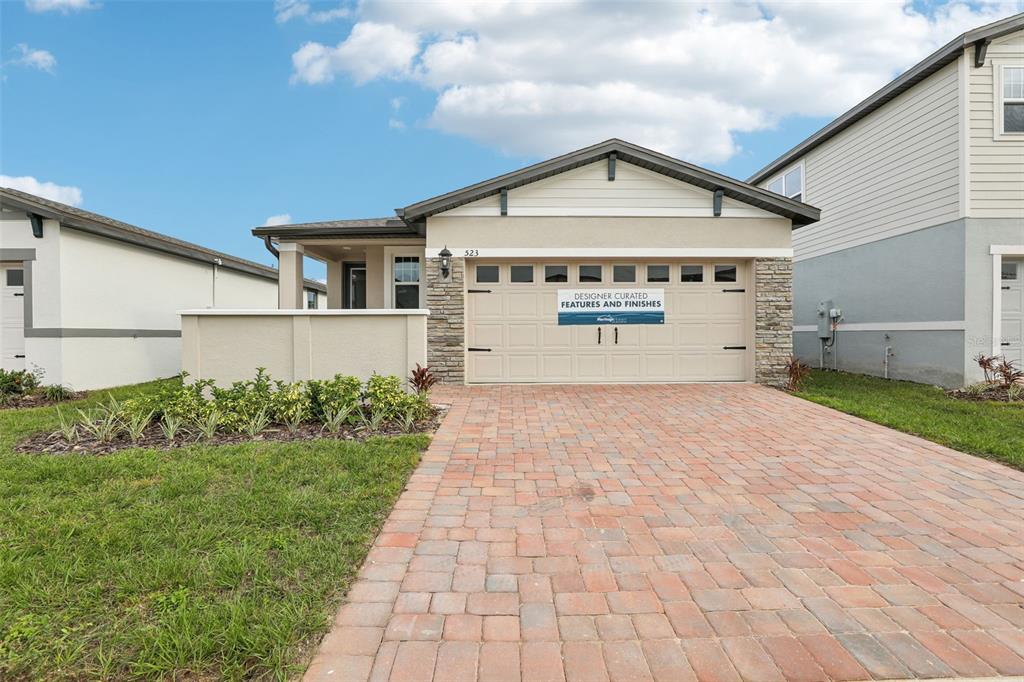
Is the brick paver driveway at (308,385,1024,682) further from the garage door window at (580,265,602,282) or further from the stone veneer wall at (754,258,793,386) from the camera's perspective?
the garage door window at (580,265,602,282)

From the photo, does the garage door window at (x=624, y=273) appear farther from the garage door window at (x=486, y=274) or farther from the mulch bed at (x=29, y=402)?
the mulch bed at (x=29, y=402)

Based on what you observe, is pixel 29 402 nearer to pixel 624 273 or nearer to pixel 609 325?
pixel 609 325

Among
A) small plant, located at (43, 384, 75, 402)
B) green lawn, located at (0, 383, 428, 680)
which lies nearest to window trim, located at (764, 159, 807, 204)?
green lawn, located at (0, 383, 428, 680)

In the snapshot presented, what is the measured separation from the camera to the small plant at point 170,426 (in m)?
5.55

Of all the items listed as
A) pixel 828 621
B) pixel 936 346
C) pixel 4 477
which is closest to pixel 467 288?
pixel 4 477

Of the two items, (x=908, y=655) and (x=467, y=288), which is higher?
A: (x=467, y=288)

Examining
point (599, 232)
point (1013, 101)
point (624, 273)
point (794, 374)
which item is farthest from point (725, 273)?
point (1013, 101)

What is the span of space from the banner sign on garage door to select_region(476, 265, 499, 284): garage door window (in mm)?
1362

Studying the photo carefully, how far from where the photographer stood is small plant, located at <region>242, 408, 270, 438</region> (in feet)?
19.0

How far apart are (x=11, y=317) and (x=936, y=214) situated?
1843cm

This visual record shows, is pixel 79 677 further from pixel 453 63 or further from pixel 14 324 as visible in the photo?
pixel 453 63

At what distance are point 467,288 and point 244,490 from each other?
6.80m

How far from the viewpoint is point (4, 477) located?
430cm

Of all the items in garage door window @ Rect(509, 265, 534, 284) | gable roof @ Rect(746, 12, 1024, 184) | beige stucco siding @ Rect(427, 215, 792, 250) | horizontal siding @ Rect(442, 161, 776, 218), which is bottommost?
garage door window @ Rect(509, 265, 534, 284)
